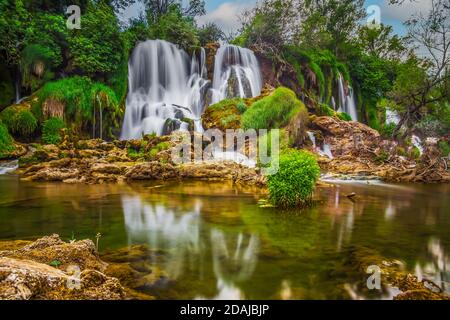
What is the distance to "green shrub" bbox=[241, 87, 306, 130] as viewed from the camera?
21016mm

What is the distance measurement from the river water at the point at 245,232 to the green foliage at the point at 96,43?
542 inches

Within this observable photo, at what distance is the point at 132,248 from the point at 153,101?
831 inches

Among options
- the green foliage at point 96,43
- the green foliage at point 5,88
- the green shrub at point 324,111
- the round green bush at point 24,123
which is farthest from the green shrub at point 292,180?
the green shrub at point 324,111

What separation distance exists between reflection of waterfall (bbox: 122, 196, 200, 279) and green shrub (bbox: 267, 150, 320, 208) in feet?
7.18

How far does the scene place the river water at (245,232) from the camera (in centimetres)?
432

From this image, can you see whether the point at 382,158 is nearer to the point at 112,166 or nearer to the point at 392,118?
the point at 112,166

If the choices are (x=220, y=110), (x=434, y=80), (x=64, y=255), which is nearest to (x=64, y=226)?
(x=64, y=255)

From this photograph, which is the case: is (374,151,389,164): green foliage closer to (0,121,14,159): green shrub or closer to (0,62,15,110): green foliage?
(0,121,14,159): green shrub

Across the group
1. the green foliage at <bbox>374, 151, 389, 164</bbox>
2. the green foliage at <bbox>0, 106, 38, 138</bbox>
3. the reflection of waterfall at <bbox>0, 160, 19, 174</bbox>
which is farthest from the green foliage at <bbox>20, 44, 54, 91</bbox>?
the green foliage at <bbox>374, 151, 389, 164</bbox>

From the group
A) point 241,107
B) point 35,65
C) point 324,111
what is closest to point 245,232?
point 241,107

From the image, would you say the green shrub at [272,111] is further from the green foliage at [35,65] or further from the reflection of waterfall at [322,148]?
the green foliage at [35,65]

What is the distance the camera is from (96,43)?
78.4 ft
